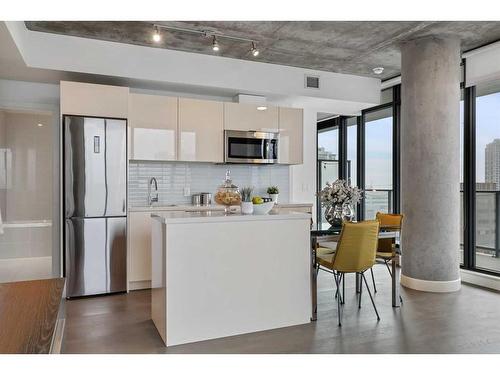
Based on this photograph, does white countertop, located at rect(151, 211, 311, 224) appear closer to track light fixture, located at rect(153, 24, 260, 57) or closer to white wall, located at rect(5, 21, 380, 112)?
track light fixture, located at rect(153, 24, 260, 57)

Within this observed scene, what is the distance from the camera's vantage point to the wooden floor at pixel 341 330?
2.71m

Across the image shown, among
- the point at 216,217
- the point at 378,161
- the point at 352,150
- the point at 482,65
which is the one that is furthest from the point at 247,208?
the point at 352,150

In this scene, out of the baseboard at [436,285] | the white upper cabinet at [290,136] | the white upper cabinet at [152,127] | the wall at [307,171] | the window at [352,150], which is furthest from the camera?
the window at [352,150]

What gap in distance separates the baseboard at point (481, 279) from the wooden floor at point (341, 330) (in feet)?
1.08

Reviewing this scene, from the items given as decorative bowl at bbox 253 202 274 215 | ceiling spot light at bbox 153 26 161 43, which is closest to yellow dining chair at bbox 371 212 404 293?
decorative bowl at bbox 253 202 274 215

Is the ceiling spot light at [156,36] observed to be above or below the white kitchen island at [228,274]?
above

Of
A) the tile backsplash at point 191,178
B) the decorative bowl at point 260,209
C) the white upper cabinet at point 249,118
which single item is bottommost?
the decorative bowl at point 260,209

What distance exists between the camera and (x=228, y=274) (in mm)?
2938

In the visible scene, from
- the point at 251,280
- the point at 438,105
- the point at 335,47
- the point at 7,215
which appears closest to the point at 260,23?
the point at 335,47

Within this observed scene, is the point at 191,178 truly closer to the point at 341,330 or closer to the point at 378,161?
the point at 341,330

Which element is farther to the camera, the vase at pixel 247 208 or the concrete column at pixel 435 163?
the concrete column at pixel 435 163

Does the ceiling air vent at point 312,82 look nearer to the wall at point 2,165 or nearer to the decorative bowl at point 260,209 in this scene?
the decorative bowl at point 260,209

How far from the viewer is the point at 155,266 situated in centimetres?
306

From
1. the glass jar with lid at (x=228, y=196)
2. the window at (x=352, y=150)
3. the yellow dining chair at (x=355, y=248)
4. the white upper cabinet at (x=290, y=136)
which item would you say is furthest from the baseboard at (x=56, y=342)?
the window at (x=352, y=150)
